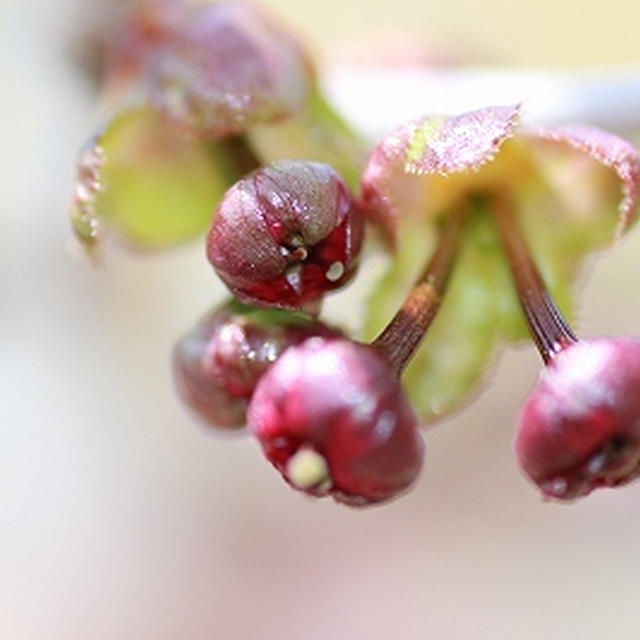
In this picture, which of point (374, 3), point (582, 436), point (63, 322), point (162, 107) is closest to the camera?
point (582, 436)

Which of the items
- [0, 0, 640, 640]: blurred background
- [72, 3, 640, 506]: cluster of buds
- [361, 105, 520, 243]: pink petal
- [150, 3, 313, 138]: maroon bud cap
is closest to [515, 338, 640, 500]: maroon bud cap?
[72, 3, 640, 506]: cluster of buds

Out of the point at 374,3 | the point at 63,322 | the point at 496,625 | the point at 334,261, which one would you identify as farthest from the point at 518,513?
the point at 374,3

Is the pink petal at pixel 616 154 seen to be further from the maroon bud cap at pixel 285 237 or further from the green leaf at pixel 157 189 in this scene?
the green leaf at pixel 157 189

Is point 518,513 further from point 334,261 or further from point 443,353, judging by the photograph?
point 334,261

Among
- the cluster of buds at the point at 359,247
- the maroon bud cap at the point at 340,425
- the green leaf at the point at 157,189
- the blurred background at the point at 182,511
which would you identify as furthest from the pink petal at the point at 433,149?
the blurred background at the point at 182,511

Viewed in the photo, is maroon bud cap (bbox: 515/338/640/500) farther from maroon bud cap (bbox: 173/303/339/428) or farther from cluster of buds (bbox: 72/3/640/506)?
maroon bud cap (bbox: 173/303/339/428)

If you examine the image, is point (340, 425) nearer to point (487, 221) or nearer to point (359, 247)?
point (359, 247)
